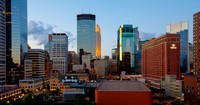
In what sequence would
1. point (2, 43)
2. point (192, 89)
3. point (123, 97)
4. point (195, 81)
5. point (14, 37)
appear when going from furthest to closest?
point (14, 37) < point (2, 43) < point (192, 89) < point (195, 81) < point (123, 97)

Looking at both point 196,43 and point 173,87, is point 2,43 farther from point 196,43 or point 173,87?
point 196,43

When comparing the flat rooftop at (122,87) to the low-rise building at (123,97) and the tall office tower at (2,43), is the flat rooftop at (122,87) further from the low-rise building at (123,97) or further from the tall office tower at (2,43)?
the tall office tower at (2,43)

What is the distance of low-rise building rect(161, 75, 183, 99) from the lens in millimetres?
124194

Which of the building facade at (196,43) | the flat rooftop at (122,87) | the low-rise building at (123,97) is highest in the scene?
the building facade at (196,43)

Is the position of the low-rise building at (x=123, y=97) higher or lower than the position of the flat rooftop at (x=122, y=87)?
lower

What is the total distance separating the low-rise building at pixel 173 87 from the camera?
124m

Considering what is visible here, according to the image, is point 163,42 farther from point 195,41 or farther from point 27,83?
point 27,83

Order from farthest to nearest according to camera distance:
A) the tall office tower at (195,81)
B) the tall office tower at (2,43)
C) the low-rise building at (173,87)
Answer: the tall office tower at (2,43), the low-rise building at (173,87), the tall office tower at (195,81)

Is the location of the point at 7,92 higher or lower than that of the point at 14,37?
lower

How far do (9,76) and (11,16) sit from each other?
6776cm

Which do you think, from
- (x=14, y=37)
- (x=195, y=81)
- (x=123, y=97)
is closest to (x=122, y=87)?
(x=123, y=97)

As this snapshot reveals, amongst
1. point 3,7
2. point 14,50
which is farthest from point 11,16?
point 14,50

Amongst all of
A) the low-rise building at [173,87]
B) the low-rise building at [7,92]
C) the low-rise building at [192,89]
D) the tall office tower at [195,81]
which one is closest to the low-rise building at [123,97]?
the low-rise building at [192,89]

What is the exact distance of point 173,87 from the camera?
133500 mm
